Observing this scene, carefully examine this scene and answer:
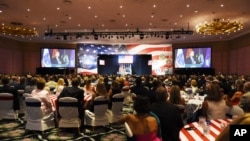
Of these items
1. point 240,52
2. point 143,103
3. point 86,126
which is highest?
point 240,52

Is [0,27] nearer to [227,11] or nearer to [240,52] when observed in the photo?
[227,11]

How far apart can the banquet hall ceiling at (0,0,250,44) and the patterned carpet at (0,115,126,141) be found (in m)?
6.36

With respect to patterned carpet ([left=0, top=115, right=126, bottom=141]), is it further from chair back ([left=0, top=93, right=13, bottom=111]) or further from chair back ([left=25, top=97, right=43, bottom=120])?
chair back ([left=0, top=93, right=13, bottom=111])

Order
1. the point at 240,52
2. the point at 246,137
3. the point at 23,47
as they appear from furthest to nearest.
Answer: the point at 23,47 → the point at 240,52 → the point at 246,137

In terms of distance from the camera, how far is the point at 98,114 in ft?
21.2

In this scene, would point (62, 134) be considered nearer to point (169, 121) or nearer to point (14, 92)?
point (14, 92)

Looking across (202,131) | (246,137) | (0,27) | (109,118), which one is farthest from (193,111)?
(0,27)

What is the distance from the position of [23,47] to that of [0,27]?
30.7 feet

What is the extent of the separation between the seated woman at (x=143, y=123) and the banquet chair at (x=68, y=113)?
3187 millimetres

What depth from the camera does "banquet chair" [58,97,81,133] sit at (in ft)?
19.2

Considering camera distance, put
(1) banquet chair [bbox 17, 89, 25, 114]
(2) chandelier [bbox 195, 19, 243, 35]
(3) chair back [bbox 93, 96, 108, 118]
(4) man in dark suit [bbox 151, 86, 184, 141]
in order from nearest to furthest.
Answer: (4) man in dark suit [bbox 151, 86, 184, 141]
(3) chair back [bbox 93, 96, 108, 118]
(1) banquet chair [bbox 17, 89, 25, 114]
(2) chandelier [bbox 195, 19, 243, 35]

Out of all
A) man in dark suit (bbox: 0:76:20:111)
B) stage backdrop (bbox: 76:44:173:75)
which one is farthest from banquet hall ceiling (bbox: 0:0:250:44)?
stage backdrop (bbox: 76:44:173:75)

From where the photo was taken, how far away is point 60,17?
14516mm

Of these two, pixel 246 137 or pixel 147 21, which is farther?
pixel 147 21
